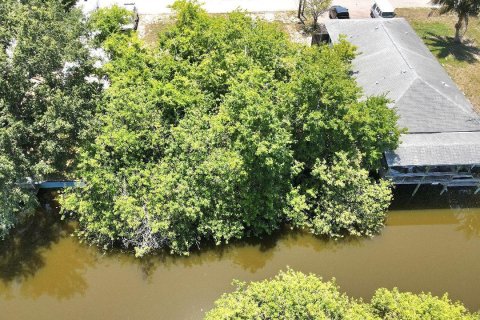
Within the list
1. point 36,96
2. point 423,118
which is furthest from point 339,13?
point 36,96

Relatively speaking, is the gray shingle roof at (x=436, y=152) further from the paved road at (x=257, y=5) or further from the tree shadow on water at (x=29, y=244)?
the tree shadow on water at (x=29, y=244)

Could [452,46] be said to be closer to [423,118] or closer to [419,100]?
[419,100]

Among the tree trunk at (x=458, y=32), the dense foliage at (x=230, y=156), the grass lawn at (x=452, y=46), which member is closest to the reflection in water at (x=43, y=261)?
the dense foliage at (x=230, y=156)

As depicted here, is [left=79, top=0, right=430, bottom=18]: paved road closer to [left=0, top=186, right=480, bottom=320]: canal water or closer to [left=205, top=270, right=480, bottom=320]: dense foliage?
[left=0, top=186, right=480, bottom=320]: canal water

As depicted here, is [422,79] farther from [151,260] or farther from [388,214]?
[151,260]

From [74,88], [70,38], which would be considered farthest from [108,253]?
[70,38]

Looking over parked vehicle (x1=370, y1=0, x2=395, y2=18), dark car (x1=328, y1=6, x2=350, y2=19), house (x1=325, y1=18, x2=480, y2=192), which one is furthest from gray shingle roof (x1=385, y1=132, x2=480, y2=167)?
dark car (x1=328, y1=6, x2=350, y2=19)
